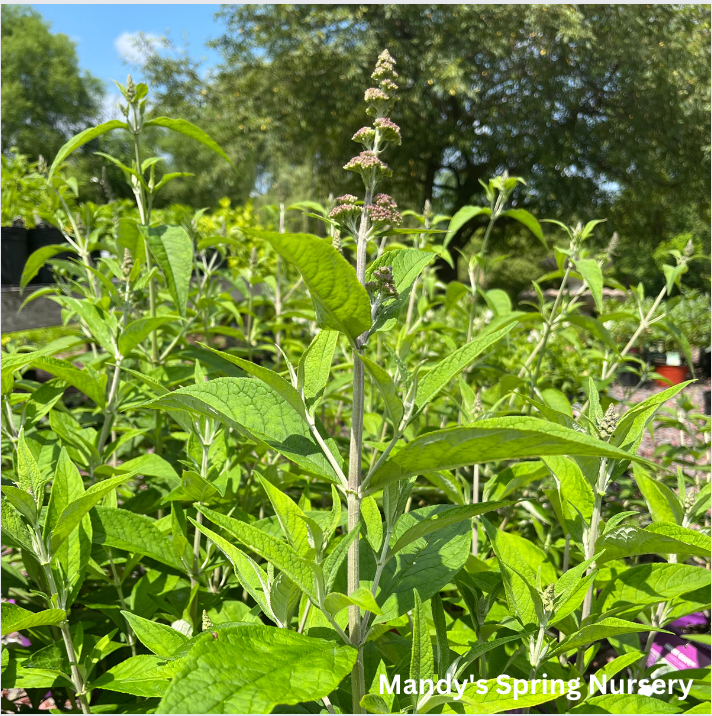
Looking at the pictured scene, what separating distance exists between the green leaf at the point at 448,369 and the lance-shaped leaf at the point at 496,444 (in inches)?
4.4

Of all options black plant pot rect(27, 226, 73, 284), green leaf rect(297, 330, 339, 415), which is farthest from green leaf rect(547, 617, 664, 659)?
black plant pot rect(27, 226, 73, 284)

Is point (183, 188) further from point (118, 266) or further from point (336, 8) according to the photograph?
point (118, 266)

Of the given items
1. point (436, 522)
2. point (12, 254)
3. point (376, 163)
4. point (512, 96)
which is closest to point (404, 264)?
point (376, 163)

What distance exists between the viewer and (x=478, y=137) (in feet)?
45.5

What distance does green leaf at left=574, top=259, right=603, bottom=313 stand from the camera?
4.81 ft

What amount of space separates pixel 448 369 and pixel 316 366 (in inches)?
7.5

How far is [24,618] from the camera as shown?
83 centimetres

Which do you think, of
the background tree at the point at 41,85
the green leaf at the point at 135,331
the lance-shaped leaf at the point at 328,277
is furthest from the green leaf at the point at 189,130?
the background tree at the point at 41,85

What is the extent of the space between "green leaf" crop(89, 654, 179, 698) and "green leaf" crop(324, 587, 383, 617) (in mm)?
189

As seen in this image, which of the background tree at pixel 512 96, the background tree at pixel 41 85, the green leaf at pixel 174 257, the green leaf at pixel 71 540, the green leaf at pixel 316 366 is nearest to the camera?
the green leaf at pixel 316 366

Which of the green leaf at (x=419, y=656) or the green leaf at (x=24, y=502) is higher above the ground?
the green leaf at (x=24, y=502)

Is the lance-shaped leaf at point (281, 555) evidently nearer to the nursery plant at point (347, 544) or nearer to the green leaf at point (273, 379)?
the nursery plant at point (347, 544)

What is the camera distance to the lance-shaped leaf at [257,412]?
2.17 feet

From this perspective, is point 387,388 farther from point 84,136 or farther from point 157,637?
point 84,136
